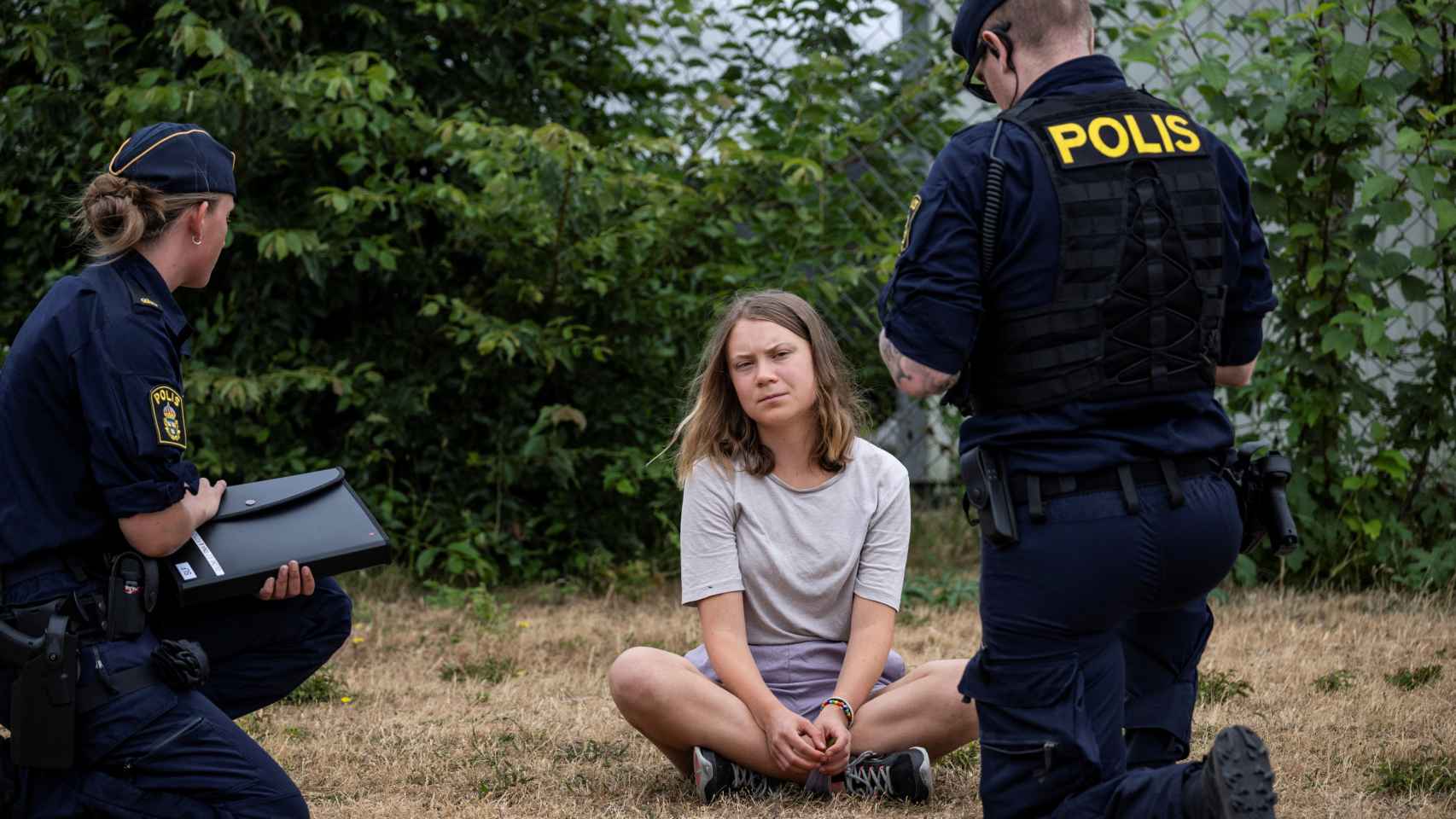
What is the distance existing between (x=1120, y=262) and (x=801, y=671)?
1397 mm

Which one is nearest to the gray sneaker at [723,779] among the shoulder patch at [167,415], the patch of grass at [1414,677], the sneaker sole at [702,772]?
the sneaker sole at [702,772]

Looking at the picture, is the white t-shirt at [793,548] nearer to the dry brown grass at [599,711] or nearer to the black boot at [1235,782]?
the dry brown grass at [599,711]

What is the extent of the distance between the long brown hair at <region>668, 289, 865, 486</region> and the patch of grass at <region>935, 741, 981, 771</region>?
31.6 inches

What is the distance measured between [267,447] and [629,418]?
4.95 feet

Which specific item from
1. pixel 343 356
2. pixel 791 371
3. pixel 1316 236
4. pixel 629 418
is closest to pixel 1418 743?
pixel 791 371

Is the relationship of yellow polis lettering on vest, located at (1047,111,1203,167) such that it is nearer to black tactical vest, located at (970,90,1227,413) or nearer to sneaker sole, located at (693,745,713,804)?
black tactical vest, located at (970,90,1227,413)

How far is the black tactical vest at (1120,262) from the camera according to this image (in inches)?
98.7

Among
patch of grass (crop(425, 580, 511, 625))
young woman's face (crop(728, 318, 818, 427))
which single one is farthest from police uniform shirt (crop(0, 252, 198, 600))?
patch of grass (crop(425, 580, 511, 625))

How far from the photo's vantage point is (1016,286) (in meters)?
2.57

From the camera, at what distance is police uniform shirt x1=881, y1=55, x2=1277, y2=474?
8.29 feet

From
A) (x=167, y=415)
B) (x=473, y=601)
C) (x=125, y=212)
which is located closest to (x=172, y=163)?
(x=125, y=212)

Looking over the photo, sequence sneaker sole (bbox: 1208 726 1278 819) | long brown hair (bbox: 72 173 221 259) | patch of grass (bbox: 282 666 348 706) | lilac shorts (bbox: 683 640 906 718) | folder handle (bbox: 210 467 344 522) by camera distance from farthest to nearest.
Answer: patch of grass (bbox: 282 666 348 706) → lilac shorts (bbox: 683 640 906 718) → folder handle (bbox: 210 467 344 522) → long brown hair (bbox: 72 173 221 259) → sneaker sole (bbox: 1208 726 1278 819)

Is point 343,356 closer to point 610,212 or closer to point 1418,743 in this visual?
point 610,212

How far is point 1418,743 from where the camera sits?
3684 millimetres
